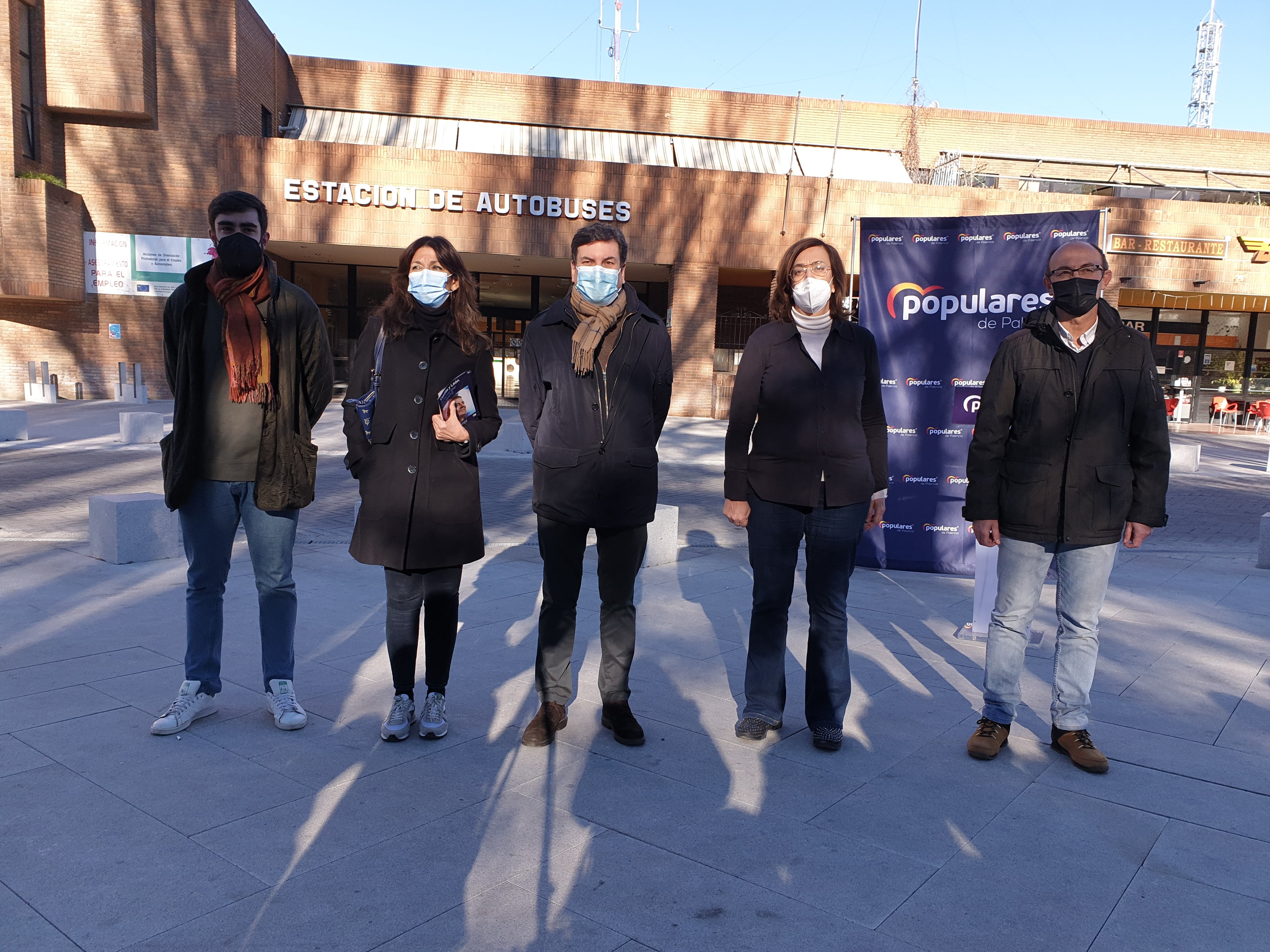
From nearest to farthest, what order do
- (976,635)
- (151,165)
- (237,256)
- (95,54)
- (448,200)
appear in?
(237,256) < (976,635) < (95,54) < (151,165) < (448,200)

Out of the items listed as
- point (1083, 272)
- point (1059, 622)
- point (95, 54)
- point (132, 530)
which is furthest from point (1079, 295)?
point (95, 54)

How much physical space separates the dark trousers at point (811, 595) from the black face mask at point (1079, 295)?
3.57 feet

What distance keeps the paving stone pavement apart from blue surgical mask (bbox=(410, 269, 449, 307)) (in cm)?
176

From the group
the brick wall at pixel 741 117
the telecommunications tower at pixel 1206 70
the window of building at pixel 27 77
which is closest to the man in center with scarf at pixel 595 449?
the window of building at pixel 27 77

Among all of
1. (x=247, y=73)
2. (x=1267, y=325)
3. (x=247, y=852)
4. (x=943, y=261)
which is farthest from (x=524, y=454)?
Answer: (x=1267, y=325)

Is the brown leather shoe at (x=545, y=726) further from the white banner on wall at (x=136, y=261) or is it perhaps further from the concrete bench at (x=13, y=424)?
the white banner on wall at (x=136, y=261)

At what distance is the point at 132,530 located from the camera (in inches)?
259

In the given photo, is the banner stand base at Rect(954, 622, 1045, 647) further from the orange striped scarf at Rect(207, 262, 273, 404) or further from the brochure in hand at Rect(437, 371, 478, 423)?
the orange striped scarf at Rect(207, 262, 273, 404)

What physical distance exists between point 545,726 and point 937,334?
4.41 metres

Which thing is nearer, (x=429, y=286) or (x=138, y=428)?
(x=429, y=286)

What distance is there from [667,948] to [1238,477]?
15345mm

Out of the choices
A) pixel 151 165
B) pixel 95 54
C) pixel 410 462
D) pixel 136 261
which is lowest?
pixel 410 462

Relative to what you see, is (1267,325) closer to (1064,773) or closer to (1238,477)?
(1238,477)

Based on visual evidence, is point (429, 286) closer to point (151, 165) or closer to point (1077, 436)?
point (1077, 436)
